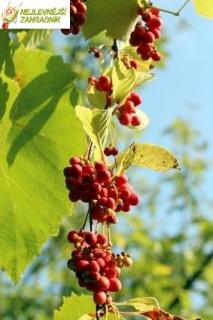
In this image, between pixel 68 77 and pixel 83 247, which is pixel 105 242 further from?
pixel 68 77

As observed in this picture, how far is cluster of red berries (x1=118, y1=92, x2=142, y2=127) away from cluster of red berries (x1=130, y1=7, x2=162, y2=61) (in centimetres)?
17

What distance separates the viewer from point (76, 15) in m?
1.94

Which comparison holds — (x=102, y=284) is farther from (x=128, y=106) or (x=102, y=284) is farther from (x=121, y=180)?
(x=128, y=106)

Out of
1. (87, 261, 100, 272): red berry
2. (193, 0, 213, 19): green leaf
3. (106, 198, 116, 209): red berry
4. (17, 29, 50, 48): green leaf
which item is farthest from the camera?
(17, 29, 50, 48): green leaf

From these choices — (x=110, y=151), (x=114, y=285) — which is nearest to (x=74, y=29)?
(x=110, y=151)

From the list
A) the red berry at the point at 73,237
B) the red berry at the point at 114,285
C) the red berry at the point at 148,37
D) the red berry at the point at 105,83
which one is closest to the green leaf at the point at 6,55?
the red berry at the point at 105,83

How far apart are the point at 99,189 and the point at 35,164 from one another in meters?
0.45

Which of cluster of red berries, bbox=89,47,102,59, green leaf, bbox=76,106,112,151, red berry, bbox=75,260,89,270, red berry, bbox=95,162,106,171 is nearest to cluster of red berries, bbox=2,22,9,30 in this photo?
cluster of red berries, bbox=89,47,102,59

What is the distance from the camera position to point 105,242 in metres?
1.61

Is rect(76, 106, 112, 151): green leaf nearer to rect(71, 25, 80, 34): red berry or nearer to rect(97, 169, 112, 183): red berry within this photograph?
rect(97, 169, 112, 183): red berry

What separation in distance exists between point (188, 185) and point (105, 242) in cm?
806

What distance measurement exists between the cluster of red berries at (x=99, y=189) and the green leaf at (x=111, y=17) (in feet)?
1.65

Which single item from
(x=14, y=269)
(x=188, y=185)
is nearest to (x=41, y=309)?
(x=188, y=185)

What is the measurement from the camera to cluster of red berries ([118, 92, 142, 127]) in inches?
74.2
